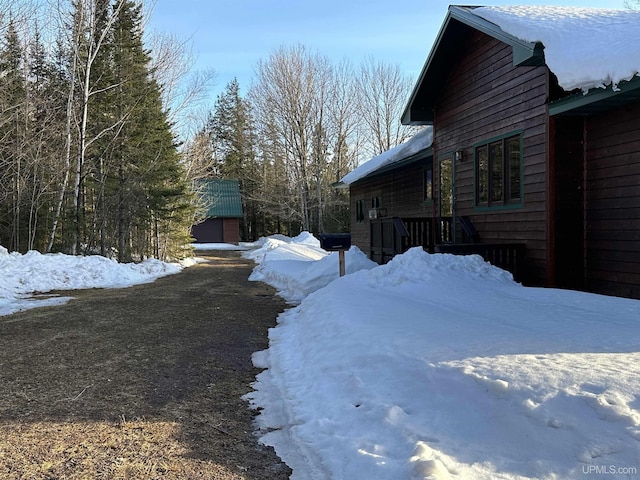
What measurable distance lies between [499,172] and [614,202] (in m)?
2.53

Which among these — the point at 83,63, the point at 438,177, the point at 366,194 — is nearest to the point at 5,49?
the point at 83,63

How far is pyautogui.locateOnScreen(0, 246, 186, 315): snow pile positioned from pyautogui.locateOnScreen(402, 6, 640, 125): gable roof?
10.1 meters

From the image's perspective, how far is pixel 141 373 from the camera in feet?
17.5

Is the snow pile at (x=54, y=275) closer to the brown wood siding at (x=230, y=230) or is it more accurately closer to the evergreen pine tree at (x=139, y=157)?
the evergreen pine tree at (x=139, y=157)

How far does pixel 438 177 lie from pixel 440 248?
3562 mm

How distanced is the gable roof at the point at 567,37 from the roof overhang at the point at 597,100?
45mm

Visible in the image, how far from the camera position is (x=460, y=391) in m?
3.58

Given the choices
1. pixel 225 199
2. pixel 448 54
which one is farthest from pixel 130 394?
pixel 225 199

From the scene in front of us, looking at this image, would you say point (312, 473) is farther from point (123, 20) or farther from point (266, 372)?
point (123, 20)

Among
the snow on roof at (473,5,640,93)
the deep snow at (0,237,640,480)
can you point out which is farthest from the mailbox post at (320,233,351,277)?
the snow on roof at (473,5,640,93)

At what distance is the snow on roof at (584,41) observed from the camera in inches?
237

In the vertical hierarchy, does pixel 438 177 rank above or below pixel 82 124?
below

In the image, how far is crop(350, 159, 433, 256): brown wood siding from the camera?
610 inches

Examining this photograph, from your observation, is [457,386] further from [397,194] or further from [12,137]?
[12,137]
